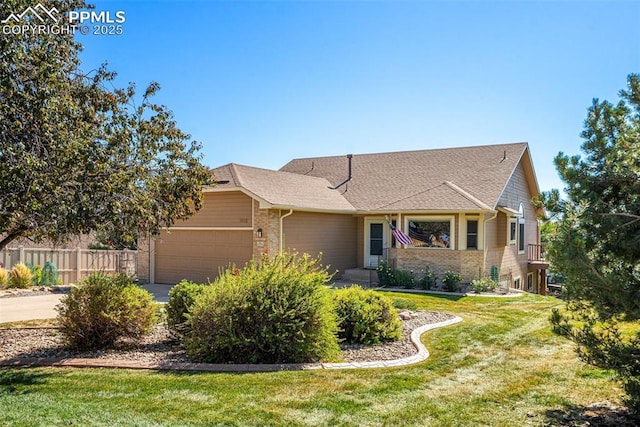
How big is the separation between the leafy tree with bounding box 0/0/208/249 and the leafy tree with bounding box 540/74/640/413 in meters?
5.05

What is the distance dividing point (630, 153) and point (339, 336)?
5288 mm

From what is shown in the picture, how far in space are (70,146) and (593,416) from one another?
6.12 meters

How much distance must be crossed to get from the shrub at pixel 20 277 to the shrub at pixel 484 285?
48.0 feet

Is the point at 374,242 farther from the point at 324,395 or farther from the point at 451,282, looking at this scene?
the point at 324,395

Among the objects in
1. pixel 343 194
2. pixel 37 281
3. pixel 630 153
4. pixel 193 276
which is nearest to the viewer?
pixel 630 153

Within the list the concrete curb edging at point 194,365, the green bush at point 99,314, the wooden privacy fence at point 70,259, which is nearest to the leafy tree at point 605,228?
the concrete curb edging at point 194,365

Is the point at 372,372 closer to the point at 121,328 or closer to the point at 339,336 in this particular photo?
the point at 339,336

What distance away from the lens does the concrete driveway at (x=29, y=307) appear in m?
10.7

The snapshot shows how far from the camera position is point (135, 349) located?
741cm

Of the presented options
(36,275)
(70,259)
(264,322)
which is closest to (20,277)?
(36,275)

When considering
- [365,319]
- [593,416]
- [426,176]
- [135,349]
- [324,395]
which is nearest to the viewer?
[593,416]

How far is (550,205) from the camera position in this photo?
170 inches

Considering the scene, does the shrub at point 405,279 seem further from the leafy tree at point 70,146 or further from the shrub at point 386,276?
the leafy tree at point 70,146

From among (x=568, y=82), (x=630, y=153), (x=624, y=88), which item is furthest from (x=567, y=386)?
(x=568, y=82)
